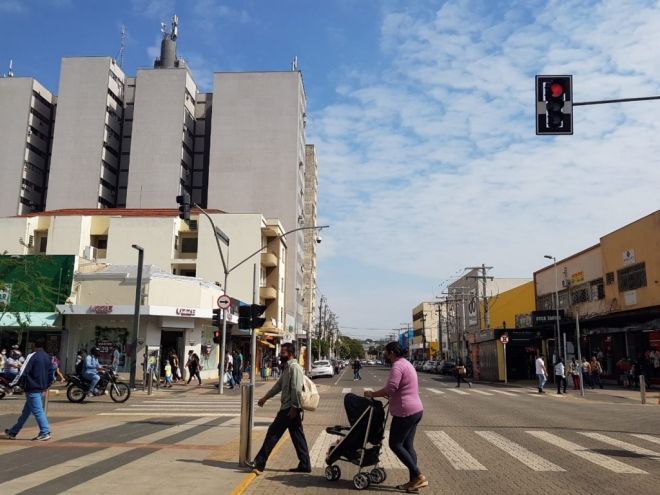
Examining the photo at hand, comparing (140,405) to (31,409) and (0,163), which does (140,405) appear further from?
(0,163)

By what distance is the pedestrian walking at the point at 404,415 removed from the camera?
7.00 m

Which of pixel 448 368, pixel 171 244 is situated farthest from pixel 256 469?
pixel 448 368

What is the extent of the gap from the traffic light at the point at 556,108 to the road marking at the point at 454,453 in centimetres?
561

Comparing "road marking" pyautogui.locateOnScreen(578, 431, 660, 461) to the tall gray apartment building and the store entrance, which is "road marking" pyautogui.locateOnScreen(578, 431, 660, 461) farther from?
the tall gray apartment building

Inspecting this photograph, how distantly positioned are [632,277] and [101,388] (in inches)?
1128

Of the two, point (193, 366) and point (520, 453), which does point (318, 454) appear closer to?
point (520, 453)

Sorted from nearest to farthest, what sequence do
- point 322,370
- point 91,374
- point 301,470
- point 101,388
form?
point 301,470 → point 91,374 → point 101,388 → point 322,370

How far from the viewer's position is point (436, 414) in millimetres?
16391

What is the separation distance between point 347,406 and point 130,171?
235ft

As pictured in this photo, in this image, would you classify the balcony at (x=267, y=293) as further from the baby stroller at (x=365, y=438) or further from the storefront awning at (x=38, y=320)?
the baby stroller at (x=365, y=438)

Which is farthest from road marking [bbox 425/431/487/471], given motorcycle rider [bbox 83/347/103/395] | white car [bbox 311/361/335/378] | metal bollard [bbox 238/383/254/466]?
white car [bbox 311/361/335/378]

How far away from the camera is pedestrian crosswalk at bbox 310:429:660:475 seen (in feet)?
28.5

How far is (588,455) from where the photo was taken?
31.2 ft

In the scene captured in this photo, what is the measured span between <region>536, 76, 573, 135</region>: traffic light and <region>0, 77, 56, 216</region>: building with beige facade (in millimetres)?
76254
